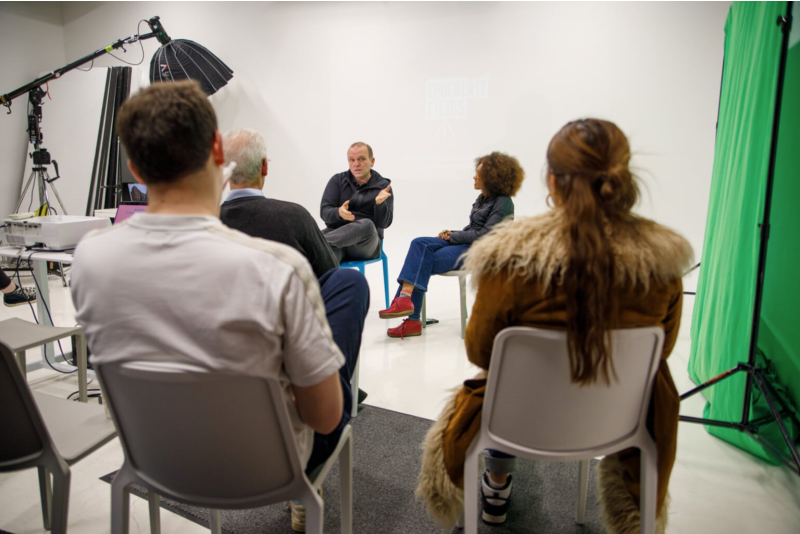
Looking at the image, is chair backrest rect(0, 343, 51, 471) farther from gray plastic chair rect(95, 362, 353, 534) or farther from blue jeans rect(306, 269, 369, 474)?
blue jeans rect(306, 269, 369, 474)

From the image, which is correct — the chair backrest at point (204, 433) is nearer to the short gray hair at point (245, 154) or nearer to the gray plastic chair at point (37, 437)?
the gray plastic chair at point (37, 437)

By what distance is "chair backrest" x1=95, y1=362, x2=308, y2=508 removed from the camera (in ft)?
2.48

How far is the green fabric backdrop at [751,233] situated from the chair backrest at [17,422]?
207 centimetres

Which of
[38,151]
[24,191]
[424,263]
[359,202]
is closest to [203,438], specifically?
[424,263]

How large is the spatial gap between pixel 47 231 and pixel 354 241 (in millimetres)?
1489

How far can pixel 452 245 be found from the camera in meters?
3.06

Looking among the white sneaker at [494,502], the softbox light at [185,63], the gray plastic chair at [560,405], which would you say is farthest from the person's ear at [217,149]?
the softbox light at [185,63]

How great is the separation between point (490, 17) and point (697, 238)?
2528 mm

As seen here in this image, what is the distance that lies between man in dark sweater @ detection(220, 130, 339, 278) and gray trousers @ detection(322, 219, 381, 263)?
45.8 inches

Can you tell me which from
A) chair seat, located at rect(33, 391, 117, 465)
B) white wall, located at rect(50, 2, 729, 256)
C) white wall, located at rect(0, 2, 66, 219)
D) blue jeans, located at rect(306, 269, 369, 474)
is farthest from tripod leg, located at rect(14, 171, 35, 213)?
blue jeans, located at rect(306, 269, 369, 474)

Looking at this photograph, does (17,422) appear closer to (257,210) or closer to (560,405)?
(257,210)

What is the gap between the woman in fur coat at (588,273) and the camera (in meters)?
0.92

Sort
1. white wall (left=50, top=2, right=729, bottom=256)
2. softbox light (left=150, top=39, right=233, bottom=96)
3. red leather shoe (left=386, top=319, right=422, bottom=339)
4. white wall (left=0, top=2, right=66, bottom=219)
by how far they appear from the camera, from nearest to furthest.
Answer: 1. red leather shoe (left=386, top=319, right=422, bottom=339)
2. white wall (left=50, top=2, right=729, bottom=256)
3. softbox light (left=150, top=39, right=233, bottom=96)
4. white wall (left=0, top=2, right=66, bottom=219)

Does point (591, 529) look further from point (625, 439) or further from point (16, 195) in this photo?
point (16, 195)
